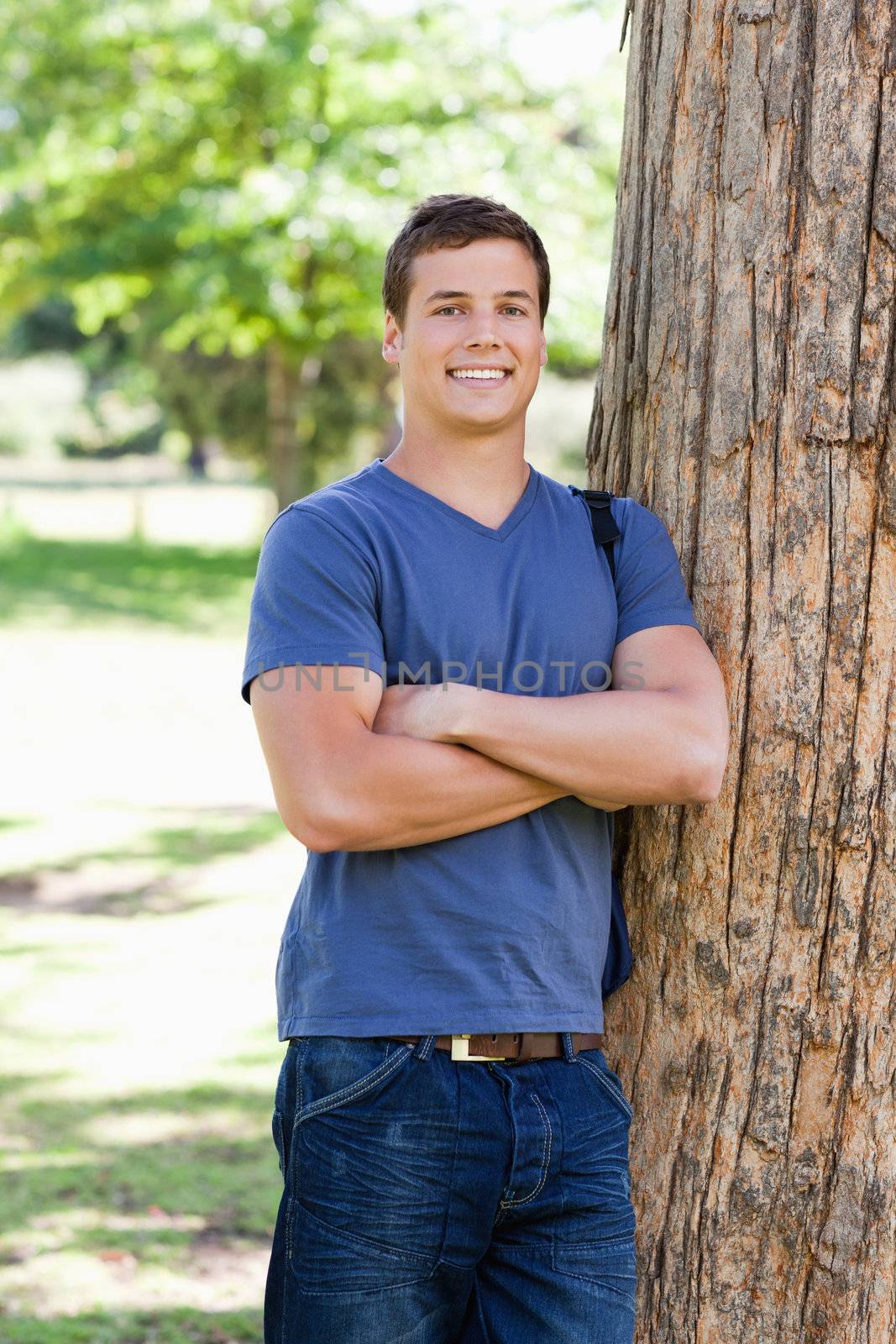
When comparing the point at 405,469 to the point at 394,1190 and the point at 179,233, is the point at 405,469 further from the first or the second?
the point at 179,233

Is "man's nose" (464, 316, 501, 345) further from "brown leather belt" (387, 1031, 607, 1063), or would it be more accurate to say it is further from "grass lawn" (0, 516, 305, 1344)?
"grass lawn" (0, 516, 305, 1344)

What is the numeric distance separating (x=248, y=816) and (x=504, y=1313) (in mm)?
7709

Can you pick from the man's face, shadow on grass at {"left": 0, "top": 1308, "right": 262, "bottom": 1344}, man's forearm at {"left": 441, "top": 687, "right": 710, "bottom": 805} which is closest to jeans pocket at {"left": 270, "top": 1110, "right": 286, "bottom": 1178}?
man's forearm at {"left": 441, "top": 687, "right": 710, "bottom": 805}

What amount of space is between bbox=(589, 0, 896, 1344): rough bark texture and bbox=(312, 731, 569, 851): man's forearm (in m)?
0.46

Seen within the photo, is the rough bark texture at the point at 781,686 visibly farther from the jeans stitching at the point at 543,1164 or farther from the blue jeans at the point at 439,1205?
the jeans stitching at the point at 543,1164

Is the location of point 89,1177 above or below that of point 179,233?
below

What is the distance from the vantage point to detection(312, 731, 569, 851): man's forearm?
2.21 meters

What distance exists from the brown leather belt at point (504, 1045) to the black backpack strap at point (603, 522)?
30.4 inches

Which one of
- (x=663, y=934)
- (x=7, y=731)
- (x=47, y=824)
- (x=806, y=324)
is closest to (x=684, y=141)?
(x=806, y=324)

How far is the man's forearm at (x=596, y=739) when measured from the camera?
2246mm

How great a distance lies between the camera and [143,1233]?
4.29 metres

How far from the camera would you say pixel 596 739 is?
2273 millimetres

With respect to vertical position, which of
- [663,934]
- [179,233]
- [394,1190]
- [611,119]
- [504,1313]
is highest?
[611,119]

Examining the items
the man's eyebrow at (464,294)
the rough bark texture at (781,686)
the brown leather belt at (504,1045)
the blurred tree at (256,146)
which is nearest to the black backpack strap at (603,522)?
the rough bark texture at (781,686)
